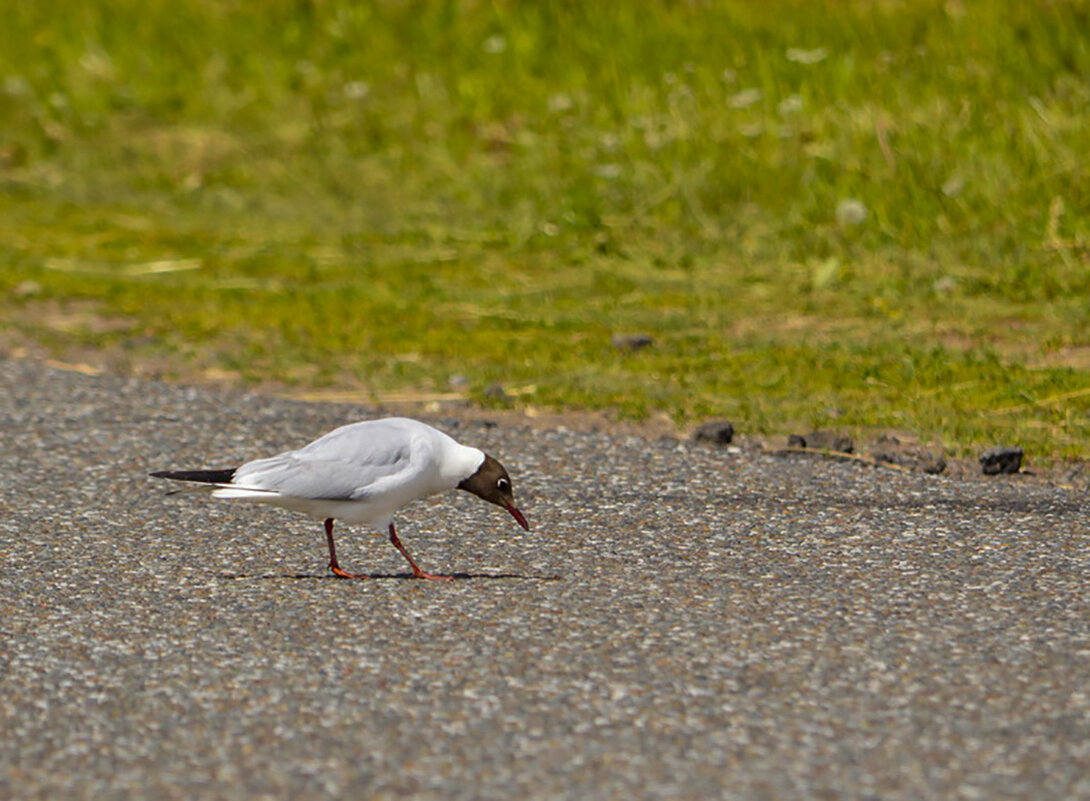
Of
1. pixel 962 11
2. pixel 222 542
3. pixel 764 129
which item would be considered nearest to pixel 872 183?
pixel 764 129

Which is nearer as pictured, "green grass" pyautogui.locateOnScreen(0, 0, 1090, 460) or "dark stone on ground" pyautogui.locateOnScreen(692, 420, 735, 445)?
"dark stone on ground" pyautogui.locateOnScreen(692, 420, 735, 445)

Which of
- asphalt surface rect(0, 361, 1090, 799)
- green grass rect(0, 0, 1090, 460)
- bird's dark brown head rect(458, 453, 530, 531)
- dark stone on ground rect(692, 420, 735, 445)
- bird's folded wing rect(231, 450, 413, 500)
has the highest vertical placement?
green grass rect(0, 0, 1090, 460)

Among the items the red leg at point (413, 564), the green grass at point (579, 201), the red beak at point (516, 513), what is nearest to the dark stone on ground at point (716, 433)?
the green grass at point (579, 201)

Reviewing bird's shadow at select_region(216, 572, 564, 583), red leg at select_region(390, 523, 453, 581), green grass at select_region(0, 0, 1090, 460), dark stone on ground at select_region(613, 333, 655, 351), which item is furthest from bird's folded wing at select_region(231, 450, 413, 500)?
dark stone on ground at select_region(613, 333, 655, 351)

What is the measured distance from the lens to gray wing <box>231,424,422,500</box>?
6863 mm

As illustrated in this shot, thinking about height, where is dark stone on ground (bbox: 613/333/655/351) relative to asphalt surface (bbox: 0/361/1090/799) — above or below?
above

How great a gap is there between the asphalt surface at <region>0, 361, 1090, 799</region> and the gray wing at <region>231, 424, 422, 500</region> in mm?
430

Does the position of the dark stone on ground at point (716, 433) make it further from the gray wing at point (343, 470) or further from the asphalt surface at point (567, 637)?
the gray wing at point (343, 470)

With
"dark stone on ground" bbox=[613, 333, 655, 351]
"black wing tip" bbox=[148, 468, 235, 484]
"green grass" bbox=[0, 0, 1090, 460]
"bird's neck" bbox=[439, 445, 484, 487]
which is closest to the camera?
"black wing tip" bbox=[148, 468, 235, 484]

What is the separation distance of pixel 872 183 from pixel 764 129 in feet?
4.75

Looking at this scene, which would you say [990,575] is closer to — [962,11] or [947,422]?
[947,422]

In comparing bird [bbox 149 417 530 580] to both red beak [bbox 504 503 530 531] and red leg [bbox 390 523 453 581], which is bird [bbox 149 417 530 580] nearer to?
red leg [bbox 390 523 453 581]

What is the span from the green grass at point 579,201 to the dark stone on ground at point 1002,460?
0.31 m

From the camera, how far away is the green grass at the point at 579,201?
36.6 ft
